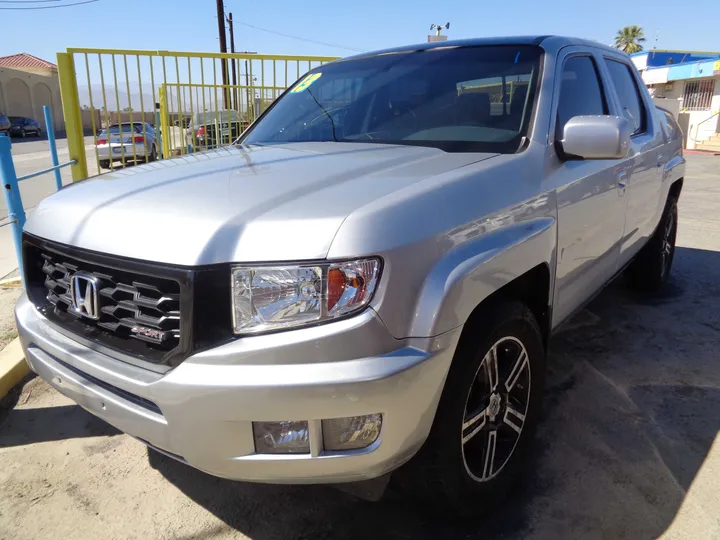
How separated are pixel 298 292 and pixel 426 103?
60.6 inches

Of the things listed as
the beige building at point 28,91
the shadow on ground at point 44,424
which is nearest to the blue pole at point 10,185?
the shadow on ground at point 44,424

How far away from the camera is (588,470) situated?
2.49m

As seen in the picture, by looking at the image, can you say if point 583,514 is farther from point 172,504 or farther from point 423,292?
point 172,504

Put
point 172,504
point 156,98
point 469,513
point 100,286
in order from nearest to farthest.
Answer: point 100,286 < point 469,513 < point 172,504 < point 156,98

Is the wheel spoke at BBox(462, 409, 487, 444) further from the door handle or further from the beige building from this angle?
the beige building

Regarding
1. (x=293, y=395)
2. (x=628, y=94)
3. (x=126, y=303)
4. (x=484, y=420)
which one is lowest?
(x=484, y=420)

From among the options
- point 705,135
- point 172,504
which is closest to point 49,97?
point 705,135

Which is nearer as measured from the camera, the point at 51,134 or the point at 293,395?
the point at 293,395

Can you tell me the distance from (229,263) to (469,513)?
1.30 meters

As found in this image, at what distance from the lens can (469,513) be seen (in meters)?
2.10

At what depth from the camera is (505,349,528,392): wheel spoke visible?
2223 millimetres

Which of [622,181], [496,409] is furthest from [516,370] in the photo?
[622,181]

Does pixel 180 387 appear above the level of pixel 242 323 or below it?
below

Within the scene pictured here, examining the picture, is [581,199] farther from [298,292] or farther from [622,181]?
[298,292]
